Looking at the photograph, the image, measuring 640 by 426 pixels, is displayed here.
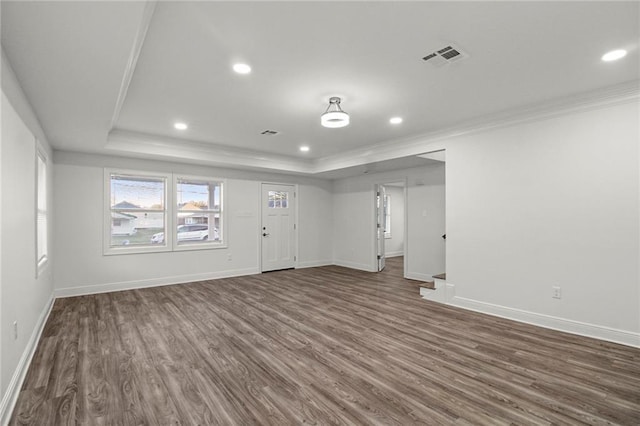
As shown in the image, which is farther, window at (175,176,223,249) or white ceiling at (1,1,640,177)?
window at (175,176,223,249)

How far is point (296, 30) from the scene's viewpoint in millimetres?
2260

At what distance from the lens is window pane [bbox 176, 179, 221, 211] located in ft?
20.6

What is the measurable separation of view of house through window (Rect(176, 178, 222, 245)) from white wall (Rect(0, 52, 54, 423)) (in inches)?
114

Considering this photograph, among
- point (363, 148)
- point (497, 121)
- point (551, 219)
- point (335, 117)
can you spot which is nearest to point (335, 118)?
point (335, 117)

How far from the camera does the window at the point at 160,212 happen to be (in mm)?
5547

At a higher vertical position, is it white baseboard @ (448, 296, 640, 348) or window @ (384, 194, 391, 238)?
window @ (384, 194, 391, 238)

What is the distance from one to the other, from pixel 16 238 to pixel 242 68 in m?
2.30

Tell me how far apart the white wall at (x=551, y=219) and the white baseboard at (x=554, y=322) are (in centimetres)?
1

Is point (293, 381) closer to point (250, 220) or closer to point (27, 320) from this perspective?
point (27, 320)

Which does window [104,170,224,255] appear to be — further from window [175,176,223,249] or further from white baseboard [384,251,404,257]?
white baseboard [384,251,404,257]

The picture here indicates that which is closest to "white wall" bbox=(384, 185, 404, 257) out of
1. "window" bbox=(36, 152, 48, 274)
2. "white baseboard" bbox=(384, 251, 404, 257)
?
"white baseboard" bbox=(384, 251, 404, 257)

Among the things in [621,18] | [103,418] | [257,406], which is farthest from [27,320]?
[621,18]

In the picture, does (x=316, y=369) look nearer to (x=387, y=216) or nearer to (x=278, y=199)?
(x=278, y=199)

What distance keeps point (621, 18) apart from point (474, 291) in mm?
3276
